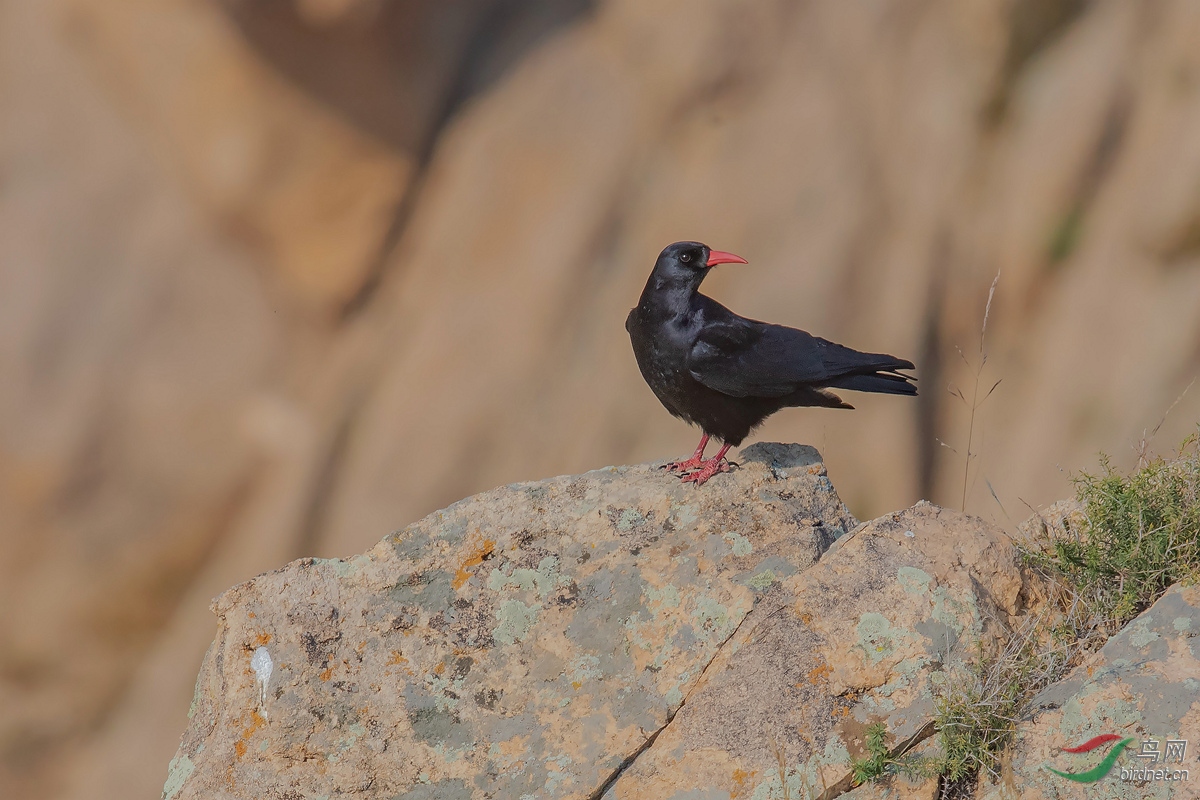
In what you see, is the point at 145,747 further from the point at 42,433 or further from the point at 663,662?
the point at 663,662

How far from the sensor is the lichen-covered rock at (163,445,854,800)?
3.26 m

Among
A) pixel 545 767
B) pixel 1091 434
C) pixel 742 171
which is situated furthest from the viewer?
pixel 1091 434

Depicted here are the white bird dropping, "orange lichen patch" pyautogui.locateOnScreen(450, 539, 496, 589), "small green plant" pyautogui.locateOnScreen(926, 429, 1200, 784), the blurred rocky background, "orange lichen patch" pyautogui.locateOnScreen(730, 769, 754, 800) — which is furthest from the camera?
the blurred rocky background

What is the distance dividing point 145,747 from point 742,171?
8.48 metres

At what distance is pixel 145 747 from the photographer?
10453 mm

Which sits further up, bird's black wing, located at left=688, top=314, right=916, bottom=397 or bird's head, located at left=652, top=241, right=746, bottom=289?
bird's head, located at left=652, top=241, right=746, bottom=289

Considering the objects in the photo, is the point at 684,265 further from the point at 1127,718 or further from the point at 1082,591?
the point at 1127,718

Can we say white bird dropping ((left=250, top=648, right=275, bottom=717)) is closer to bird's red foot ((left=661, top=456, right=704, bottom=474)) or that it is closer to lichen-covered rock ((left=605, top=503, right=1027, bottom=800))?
lichen-covered rock ((left=605, top=503, right=1027, bottom=800))

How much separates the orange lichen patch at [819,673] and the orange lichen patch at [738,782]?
34 cm

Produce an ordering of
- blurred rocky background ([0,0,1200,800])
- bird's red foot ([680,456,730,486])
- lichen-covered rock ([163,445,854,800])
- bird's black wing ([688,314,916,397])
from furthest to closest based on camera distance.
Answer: blurred rocky background ([0,0,1200,800]), bird's black wing ([688,314,916,397]), bird's red foot ([680,456,730,486]), lichen-covered rock ([163,445,854,800])

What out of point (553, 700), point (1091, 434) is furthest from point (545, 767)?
point (1091, 434)

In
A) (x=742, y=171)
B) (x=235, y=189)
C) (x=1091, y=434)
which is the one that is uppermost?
(x=235, y=189)
